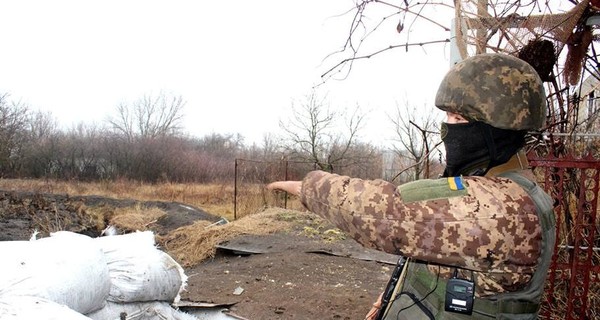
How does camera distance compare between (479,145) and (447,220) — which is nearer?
(447,220)

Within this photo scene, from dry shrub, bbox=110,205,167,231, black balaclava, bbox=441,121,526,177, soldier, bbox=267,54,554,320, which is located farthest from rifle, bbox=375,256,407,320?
dry shrub, bbox=110,205,167,231

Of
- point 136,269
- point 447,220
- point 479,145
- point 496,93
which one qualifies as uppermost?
point 496,93

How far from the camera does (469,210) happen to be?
1.27 meters

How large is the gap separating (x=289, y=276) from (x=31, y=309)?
441 centimetres

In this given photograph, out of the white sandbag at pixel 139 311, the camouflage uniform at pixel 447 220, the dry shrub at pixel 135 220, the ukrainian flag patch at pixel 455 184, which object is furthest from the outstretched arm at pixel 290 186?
the dry shrub at pixel 135 220

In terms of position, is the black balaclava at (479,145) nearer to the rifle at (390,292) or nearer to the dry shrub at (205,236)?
the rifle at (390,292)

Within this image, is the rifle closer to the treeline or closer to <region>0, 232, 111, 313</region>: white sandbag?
<region>0, 232, 111, 313</region>: white sandbag

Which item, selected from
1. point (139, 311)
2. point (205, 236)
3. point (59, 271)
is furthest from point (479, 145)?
point (205, 236)

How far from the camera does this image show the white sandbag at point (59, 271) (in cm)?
196

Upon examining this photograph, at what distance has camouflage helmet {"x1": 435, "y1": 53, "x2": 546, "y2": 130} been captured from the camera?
144cm

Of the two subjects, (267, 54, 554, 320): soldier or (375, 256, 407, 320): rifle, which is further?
(375, 256, 407, 320): rifle

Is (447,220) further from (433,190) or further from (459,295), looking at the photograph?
(459,295)

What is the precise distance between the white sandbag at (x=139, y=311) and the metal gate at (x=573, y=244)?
7.20 feet

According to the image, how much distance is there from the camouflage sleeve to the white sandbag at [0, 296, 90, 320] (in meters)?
1.09
